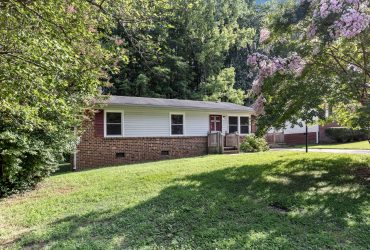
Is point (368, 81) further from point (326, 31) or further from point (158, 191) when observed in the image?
point (158, 191)

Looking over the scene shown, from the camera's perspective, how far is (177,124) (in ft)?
49.9

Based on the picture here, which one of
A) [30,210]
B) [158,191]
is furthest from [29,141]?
[158,191]

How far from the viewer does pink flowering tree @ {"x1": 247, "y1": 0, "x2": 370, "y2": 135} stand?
19.4 feet

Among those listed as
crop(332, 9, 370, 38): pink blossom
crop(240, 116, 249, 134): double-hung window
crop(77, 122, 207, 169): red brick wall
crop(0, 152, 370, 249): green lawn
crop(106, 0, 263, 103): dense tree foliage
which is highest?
crop(106, 0, 263, 103): dense tree foliage

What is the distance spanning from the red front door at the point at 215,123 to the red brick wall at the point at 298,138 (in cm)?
954

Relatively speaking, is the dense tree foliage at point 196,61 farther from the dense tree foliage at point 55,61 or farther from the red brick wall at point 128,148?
the dense tree foliage at point 55,61

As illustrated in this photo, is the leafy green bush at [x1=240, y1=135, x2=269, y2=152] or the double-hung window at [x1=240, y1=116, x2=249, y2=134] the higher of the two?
the double-hung window at [x1=240, y1=116, x2=249, y2=134]

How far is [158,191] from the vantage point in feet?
22.3

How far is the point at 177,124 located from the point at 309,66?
8.99 meters

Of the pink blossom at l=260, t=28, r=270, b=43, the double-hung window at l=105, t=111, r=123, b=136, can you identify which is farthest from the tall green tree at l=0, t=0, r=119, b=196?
the double-hung window at l=105, t=111, r=123, b=136

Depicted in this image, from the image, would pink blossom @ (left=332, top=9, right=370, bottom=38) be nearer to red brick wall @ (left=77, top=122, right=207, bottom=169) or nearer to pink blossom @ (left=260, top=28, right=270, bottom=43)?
pink blossom @ (left=260, top=28, right=270, bottom=43)

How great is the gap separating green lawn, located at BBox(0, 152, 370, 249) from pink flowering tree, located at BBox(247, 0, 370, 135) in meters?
1.60

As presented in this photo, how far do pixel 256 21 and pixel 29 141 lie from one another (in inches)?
1220

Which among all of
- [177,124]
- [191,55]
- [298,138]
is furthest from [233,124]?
[191,55]
